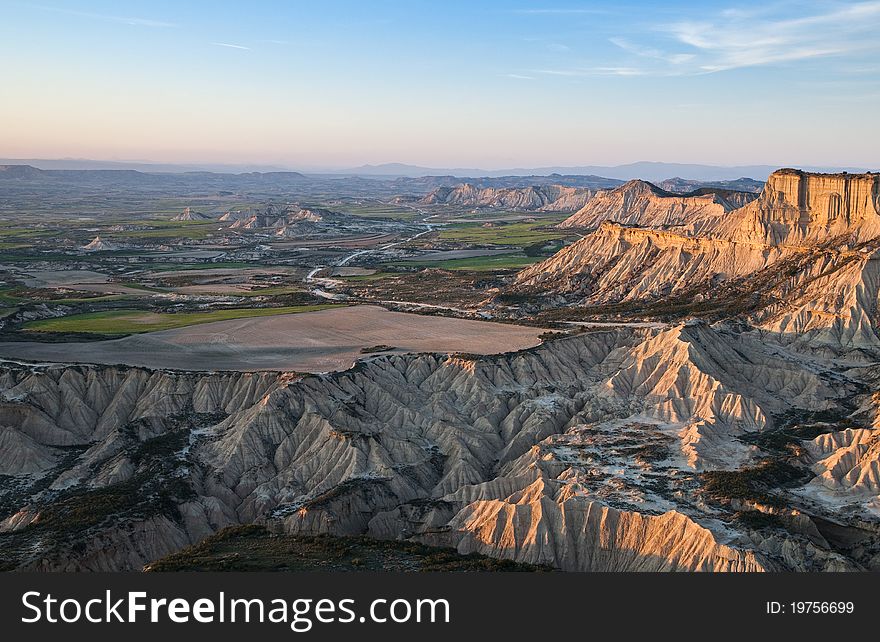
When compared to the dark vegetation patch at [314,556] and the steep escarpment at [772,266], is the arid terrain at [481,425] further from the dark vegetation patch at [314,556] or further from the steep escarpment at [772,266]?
the steep escarpment at [772,266]

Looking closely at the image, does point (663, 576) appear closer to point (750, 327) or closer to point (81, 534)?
point (81, 534)

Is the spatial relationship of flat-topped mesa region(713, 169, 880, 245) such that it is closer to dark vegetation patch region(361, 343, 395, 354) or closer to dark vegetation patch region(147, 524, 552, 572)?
dark vegetation patch region(361, 343, 395, 354)

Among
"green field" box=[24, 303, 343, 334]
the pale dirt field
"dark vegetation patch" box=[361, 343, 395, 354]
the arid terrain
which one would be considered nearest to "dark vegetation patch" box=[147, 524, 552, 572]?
the arid terrain

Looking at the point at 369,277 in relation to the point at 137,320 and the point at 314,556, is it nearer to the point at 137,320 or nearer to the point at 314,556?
the point at 137,320

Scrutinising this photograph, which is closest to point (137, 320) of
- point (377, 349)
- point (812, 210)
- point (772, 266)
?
point (377, 349)

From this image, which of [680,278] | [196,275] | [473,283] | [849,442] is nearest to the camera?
[849,442]

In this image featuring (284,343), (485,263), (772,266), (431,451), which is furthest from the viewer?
(485,263)

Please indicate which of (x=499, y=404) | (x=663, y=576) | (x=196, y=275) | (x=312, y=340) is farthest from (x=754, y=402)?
(x=196, y=275)
